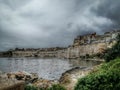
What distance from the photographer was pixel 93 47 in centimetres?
18850

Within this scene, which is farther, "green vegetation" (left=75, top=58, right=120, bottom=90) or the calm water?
the calm water

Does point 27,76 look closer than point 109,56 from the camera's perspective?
No

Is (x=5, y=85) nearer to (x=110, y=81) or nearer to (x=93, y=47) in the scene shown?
(x=110, y=81)

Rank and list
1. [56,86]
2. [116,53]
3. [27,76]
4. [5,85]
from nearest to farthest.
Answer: [5,85] < [56,86] < [116,53] < [27,76]

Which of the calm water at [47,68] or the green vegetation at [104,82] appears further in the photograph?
the calm water at [47,68]

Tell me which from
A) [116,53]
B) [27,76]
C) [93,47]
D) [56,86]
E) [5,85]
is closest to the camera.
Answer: [5,85]

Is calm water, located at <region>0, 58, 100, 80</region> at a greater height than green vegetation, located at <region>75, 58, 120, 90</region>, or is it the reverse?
green vegetation, located at <region>75, 58, 120, 90</region>

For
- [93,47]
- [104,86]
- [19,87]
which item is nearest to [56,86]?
[104,86]

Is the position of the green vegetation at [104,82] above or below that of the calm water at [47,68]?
above

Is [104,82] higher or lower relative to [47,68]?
higher

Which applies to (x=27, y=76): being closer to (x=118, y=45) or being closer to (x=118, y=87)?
(x=118, y=45)

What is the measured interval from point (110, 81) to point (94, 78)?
41.9 inches

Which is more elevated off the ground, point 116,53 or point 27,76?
point 116,53

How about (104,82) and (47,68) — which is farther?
(47,68)
